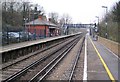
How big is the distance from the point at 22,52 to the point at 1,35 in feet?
35.4

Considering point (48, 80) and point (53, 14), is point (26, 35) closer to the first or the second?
point (48, 80)

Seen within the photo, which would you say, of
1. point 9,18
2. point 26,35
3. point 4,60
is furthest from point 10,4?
point 4,60

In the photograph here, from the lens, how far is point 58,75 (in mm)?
15250

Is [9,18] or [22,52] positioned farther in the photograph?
[9,18]

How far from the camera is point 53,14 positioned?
160m

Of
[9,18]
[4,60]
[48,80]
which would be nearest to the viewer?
[48,80]

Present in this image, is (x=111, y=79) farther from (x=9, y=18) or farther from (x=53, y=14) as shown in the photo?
(x=53, y=14)

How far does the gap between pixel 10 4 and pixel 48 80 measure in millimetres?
64043

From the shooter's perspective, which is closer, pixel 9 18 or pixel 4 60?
pixel 4 60

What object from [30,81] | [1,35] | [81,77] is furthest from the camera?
[1,35]

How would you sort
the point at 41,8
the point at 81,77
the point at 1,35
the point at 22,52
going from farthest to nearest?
the point at 41,8, the point at 1,35, the point at 22,52, the point at 81,77

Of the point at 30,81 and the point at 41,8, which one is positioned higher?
the point at 41,8

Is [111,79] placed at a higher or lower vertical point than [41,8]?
lower

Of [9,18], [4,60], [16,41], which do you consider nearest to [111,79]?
[4,60]
